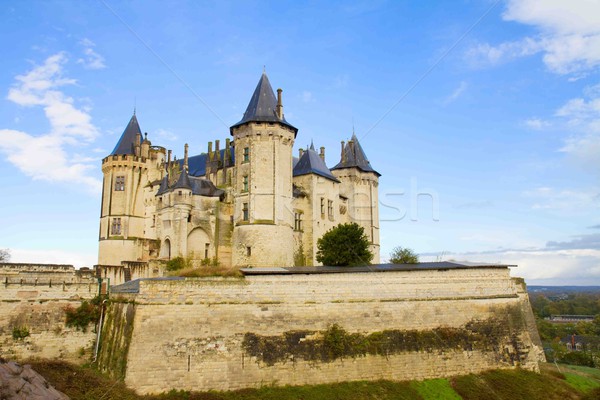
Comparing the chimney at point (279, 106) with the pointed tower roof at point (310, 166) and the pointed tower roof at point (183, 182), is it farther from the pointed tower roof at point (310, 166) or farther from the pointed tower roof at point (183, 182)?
the pointed tower roof at point (183, 182)

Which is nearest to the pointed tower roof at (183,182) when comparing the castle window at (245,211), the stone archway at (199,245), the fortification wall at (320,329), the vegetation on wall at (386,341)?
the stone archway at (199,245)

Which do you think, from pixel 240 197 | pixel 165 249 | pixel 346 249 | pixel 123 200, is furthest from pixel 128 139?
pixel 346 249

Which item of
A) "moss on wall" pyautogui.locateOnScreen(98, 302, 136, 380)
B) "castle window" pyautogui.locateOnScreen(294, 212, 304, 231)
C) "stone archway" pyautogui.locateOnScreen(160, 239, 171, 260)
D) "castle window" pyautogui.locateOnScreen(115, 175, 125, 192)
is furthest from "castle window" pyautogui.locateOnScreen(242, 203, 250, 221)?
"castle window" pyautogui.locateOnScreen(115, 175, 125, 192)

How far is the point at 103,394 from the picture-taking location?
15781 mm

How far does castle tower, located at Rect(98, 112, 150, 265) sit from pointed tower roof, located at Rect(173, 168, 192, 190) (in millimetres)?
7645

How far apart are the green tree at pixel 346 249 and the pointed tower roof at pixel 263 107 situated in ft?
30.1

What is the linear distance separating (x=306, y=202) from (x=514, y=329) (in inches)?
715

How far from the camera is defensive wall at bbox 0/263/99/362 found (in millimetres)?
19328

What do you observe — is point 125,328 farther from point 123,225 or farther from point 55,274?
point 123,225

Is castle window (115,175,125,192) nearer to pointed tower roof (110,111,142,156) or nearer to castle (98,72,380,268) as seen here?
castle (98,72,380,268)

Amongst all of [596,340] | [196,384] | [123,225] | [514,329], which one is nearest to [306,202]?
[123,225]

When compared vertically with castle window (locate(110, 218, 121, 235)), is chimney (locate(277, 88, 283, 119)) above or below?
above

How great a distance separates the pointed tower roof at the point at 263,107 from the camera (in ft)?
102

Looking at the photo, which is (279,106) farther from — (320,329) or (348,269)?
(320,329)
